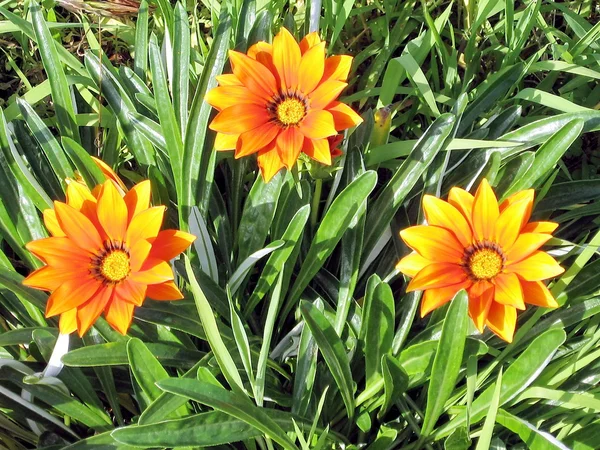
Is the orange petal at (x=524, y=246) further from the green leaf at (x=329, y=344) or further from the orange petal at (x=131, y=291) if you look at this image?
the orange petal at (x=131, y=291)

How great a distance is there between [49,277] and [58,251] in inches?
1.6

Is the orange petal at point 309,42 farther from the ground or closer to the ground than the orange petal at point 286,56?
farther from the ground

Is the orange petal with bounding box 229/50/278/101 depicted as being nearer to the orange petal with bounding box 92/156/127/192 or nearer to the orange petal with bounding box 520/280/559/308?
the orange petal with bounding box 92/156/127/192

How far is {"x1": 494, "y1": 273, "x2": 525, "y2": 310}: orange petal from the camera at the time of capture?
893mm

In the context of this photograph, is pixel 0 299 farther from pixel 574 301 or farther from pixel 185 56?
pixel 574 301

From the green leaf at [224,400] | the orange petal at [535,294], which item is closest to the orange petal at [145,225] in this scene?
the green leaf at [224,400]

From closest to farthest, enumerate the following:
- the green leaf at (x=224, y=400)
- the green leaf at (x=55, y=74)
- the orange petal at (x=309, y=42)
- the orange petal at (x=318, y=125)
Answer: the green leaf at (x=224, y=400) → the orange petal at (x=318, y=125) → the orange petal at (x=309, y=42) → the green leaf at (x=55, y=74)

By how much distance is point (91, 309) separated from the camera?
3.00 feet

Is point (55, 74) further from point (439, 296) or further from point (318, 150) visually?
point (439, 296)

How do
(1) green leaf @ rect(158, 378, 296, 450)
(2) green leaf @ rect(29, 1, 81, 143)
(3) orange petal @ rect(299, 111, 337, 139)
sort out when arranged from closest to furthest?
(1) green leaf @ rect(158, 378, 296, 450)
(3) orange petal @ rect(299, 111, 337, 139)
(2) green leaf @ rect(29, 1, 81, 143)

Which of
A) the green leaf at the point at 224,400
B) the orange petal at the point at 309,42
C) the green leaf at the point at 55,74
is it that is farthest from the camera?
the green leaf at the point at 55,74

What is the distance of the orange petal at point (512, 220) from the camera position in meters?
0.94

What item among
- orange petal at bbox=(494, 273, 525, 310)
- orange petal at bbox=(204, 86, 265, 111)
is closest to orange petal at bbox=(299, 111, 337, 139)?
orange petal at bbox=(204, 86, 265, 111)

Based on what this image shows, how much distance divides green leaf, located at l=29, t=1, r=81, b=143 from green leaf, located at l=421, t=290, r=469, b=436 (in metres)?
0.79
